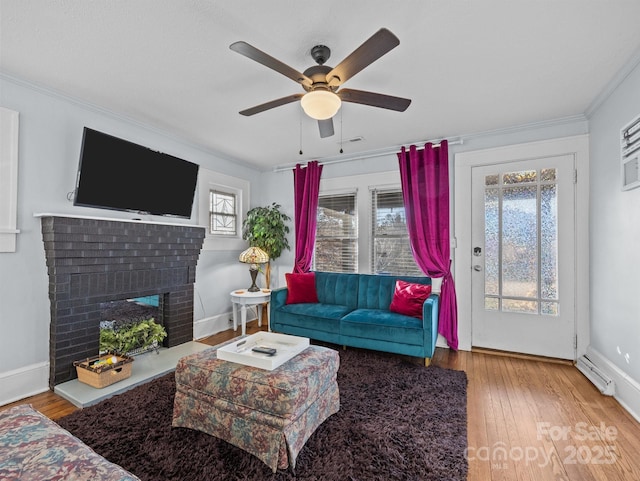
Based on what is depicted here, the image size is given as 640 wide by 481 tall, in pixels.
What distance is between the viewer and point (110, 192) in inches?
111

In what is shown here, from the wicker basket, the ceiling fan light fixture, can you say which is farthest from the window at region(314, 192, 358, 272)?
the wicker basket

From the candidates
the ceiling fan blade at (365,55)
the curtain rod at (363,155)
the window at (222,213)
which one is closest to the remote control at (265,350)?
the ceiling fan blade at (365,55)

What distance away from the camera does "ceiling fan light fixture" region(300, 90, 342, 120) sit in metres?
1.86

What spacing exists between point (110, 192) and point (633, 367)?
175 inches

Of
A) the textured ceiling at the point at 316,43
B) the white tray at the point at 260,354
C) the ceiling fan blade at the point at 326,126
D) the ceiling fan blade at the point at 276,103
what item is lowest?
the white tray at the point at 260,354

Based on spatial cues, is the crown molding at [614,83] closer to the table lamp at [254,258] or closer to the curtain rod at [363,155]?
the curtain rod at [363,155]

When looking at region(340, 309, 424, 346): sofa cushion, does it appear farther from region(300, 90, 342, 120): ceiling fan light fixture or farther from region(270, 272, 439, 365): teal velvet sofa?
region(300, 90, 342, 120): ceiling fan light fixture

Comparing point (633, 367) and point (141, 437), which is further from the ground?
point (633, 367)

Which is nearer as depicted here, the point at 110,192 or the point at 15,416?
the point at 15,416

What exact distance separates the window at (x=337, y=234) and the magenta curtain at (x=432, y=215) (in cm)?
81

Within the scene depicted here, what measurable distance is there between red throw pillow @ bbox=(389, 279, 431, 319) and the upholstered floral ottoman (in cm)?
144

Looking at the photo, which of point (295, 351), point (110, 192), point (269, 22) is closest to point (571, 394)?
→ point (295, 351)

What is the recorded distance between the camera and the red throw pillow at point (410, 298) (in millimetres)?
3193

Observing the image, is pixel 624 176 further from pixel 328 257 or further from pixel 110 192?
pixel 110 192
